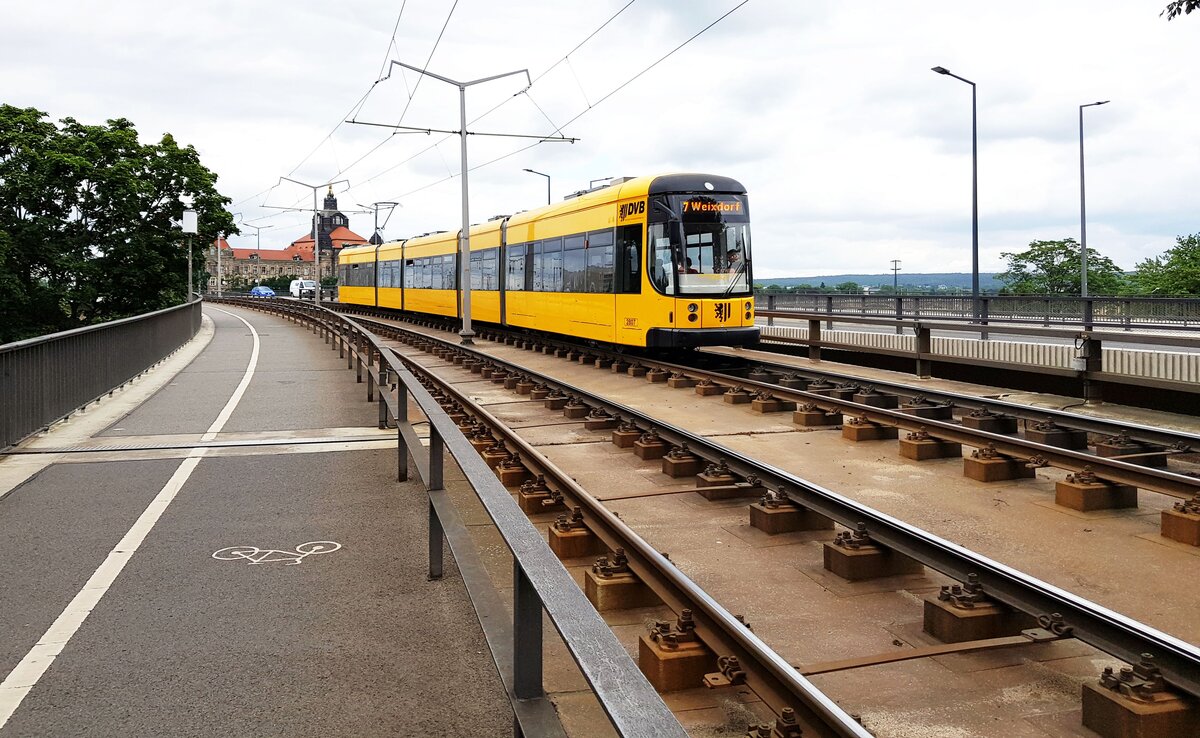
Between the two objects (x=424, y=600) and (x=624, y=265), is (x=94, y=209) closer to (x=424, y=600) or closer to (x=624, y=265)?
(x=624, y=265)

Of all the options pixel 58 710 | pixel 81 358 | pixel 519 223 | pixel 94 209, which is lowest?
pixel 58 710

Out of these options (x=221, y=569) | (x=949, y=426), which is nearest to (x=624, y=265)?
(x=949, y=426)

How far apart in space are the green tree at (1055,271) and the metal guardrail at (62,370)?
1786 inches

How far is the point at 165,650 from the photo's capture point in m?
4.84

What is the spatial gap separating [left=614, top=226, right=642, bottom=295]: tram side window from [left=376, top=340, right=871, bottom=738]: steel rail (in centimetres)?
1192

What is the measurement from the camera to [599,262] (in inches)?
779

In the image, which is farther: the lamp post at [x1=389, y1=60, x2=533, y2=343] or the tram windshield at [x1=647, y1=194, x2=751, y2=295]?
the lamp post at [x1=389, y1=60, x2=533, y2=343]

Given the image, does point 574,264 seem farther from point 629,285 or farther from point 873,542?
point 873,542

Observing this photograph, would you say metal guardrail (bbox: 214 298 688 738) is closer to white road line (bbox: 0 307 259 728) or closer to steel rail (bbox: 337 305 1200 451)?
white road line (bbox: 0 307 259 728)

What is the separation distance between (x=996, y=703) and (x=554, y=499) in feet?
11.8

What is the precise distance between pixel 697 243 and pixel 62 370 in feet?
32.2

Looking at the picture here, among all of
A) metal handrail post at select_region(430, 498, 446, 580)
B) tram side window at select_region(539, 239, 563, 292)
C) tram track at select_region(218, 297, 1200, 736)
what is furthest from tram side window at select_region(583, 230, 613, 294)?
metal handrail post at select_region(430, 498, 446, 580)

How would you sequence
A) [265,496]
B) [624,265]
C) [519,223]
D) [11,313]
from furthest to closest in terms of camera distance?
[11,313], [519,223], [624,265], [265,496]

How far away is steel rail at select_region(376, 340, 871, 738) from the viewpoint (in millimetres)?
3320
